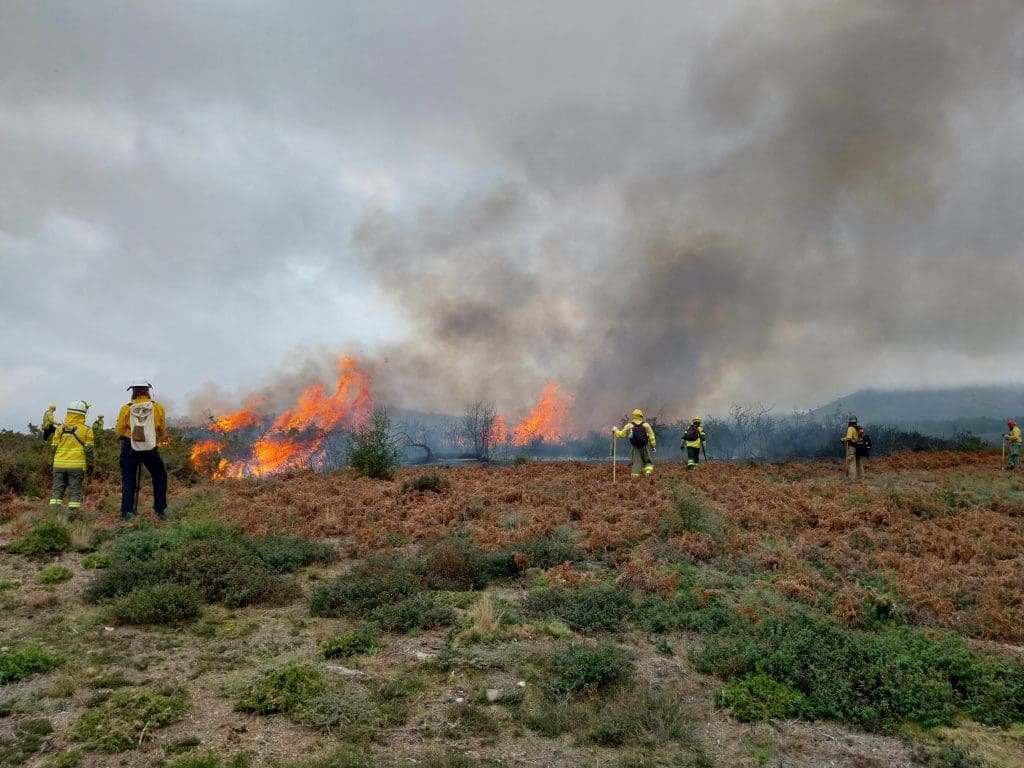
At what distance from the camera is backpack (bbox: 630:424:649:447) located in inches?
845

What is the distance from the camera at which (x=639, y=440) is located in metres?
21.5

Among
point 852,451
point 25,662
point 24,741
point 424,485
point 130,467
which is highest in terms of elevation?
point 130,467

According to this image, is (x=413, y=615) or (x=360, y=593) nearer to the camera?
(x=413, y=615)

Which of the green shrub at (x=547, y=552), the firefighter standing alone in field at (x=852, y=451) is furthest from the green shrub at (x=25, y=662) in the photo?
the firefighter standing alone in field at (x=852, y=451)

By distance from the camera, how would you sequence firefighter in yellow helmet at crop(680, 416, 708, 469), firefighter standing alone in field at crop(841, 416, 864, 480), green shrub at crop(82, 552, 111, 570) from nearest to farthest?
green shrub at crop(82, 552, 111, 570) < firefighter standing alone in field at crop(841, 416, 864, 480) < firefighter in yellow helmet at crop(680, 416, 708, 469)

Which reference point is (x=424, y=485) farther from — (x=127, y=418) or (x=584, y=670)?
(x=584, y=670)

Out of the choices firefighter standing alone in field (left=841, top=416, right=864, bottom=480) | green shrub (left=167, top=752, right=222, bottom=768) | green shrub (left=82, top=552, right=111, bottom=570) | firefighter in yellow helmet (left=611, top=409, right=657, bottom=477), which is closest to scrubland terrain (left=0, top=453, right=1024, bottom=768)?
green shrub (left=167, top=752, right=222, bottom=768)

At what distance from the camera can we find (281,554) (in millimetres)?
10844

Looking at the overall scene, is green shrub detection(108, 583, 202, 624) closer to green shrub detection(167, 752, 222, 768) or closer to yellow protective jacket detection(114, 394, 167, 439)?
green shrub detection(167, 752, 222, 768)

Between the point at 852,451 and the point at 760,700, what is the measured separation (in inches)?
785

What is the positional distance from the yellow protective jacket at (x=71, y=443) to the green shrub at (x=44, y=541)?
2.84m

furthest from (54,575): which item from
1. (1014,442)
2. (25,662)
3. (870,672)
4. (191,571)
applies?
(1014,442)

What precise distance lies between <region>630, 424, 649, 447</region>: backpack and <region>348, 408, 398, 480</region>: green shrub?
303 inches

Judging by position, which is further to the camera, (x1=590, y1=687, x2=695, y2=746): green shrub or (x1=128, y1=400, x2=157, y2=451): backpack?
(x1=128, y1=400, x2=157, y2=451): backpack
